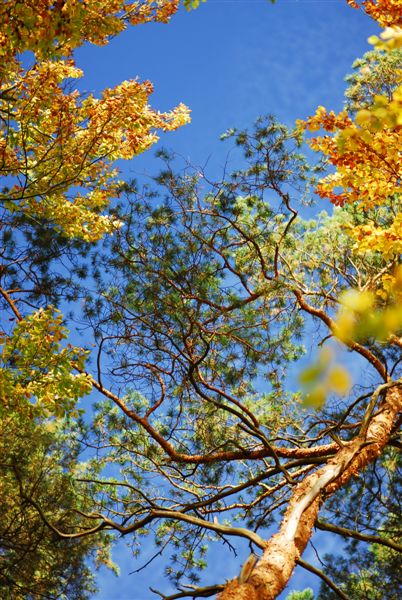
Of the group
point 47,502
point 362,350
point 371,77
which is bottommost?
point 47,502

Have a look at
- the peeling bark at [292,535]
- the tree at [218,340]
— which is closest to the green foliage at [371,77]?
the tree at [218,340]

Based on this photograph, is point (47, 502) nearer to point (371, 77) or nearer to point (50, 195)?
point (50, 195)

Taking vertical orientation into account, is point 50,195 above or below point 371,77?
below

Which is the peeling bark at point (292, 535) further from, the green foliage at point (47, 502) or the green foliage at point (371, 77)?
the green foliage at point (371, 77)

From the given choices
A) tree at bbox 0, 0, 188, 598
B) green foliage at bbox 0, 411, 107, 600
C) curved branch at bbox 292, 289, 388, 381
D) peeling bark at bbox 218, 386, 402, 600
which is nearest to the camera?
peeling bark at bbox 218, 386, 402, 600

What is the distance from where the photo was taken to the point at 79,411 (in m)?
4.53

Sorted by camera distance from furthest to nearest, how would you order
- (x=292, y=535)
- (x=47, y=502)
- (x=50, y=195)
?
(x=47, y=502) → (x=50, y=195) → (x=292, y=535)

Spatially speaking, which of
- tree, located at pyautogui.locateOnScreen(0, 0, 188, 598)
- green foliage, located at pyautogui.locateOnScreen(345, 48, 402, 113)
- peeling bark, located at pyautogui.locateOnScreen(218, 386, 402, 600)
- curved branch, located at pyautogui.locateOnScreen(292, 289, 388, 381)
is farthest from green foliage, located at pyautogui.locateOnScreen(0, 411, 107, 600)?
green foliage, located at pyautogui.locateOnScreen(345, 48, 402, 113)

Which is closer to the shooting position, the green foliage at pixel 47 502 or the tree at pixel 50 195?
the tree at pixel 50 195

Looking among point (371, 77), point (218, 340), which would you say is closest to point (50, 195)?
point (218, 340)

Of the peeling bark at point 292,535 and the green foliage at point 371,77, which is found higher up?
the green foliage at point 371,77

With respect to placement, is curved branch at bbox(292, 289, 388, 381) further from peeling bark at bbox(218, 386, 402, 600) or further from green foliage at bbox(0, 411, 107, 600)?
green foliage at bbox(0, 411, 107, 600)

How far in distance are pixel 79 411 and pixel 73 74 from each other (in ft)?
11.5

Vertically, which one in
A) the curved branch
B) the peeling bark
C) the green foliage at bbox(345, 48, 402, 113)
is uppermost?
the green foliage at bbox(345, 48, 402, 113)
